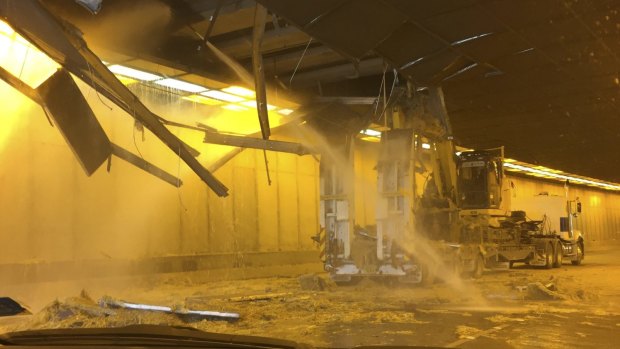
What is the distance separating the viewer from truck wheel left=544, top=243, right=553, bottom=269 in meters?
21.7

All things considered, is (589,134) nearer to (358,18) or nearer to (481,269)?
(481,269)

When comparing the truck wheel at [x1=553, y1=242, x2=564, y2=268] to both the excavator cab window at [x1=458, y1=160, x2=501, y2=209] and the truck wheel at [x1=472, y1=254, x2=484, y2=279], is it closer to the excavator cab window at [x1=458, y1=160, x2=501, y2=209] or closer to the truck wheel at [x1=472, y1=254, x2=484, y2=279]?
the excavator cab window at [x1=458, y1=160, x2=501, y2=209]

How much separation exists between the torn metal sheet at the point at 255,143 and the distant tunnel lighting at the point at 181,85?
8.90 ft

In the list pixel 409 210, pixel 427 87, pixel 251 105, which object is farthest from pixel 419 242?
pixel 251 105

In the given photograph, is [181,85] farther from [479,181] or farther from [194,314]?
[479,181]

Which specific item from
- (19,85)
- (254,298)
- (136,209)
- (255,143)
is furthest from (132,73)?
(254,298)

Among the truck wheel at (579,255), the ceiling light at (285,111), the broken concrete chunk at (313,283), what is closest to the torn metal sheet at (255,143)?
the broken concrete chunk at (313,283)

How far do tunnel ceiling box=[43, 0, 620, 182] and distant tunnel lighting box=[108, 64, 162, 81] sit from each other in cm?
103

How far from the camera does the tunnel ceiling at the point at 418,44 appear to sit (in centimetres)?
926

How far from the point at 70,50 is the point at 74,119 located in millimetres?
1656

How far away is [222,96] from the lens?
15.8 m

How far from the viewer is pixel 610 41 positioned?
10750 mm

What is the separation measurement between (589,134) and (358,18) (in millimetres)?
14419

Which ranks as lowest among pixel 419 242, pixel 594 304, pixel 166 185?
pixel 594 304
